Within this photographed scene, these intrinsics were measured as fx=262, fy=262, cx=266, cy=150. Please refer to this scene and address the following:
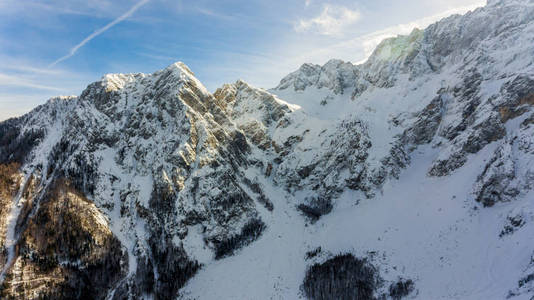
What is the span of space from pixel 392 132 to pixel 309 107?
4518cm

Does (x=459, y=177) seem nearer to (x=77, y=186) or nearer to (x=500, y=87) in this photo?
(x=500, y=87)

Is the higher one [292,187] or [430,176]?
[292,187]

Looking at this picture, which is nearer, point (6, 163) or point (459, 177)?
point (459, 177)

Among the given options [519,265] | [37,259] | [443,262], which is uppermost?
[37,259]

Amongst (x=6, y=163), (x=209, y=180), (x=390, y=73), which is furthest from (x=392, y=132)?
(x=6, y=163)

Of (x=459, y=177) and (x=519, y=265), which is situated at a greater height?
(x=459, y=177)

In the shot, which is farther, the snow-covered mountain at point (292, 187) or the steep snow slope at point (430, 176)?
the snow-covered mountain at point (292, 187)

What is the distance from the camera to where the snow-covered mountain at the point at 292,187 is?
4469 cm

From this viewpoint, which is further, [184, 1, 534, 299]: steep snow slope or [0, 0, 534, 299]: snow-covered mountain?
[0, 0, 534, 299]: snow-covered mountain

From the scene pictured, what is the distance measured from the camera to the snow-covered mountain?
44688 millimetres

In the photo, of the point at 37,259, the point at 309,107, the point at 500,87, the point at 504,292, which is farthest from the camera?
the point at 309,107

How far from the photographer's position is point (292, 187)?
8444 centimetres

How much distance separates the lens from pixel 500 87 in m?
57.1

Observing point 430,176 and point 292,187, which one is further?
point 292,187
